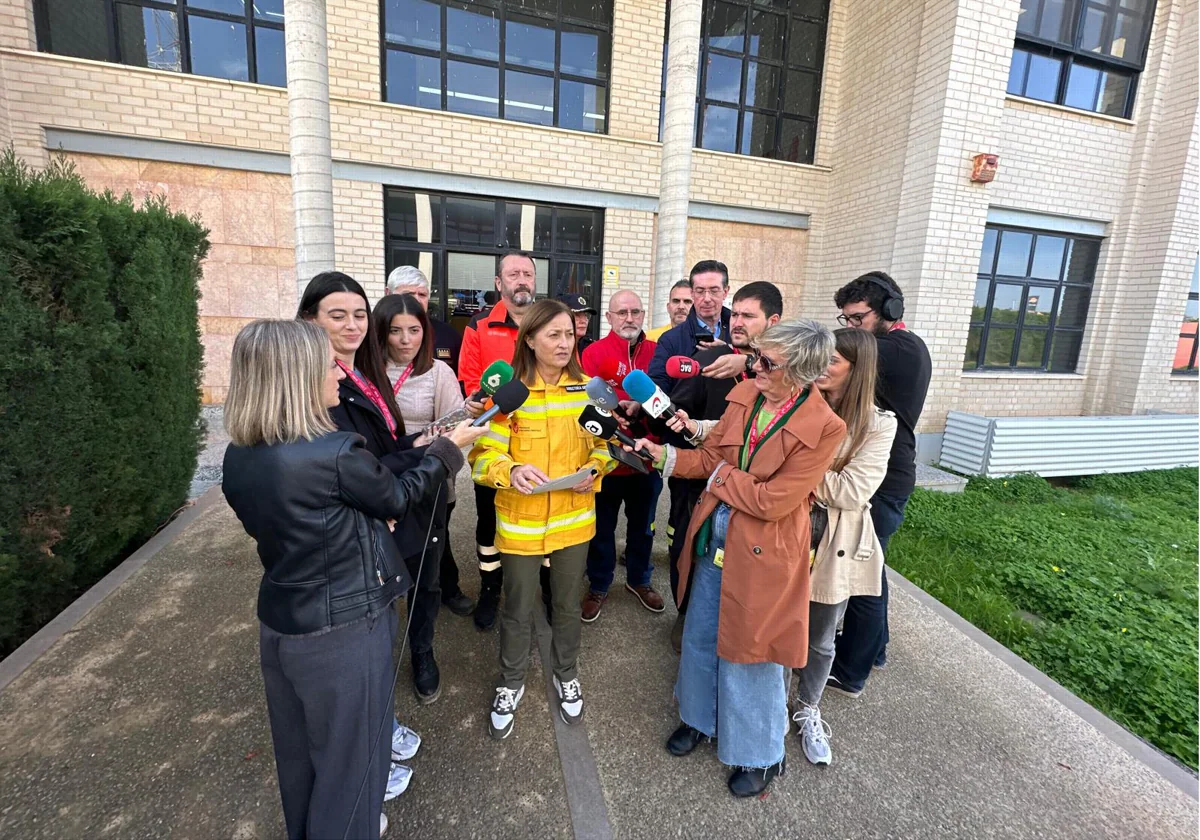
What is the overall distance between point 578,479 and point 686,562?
636mm

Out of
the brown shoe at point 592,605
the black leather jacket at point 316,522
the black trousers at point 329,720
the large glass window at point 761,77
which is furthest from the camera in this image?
the large glass window at point 761,77

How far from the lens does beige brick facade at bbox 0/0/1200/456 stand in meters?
7.16

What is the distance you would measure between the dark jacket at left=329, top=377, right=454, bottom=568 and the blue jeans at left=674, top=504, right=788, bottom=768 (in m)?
1.21

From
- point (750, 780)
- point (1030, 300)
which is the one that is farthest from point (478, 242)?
point (1030, 300)

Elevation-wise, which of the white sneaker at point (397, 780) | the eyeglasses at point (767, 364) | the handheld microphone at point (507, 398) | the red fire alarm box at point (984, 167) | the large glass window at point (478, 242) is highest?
the red fire alarm box at point (984, 167)

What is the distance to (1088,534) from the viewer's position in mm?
5590

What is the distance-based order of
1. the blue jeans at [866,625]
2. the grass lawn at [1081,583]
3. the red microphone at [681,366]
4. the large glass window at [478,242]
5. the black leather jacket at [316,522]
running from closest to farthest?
the black leather jacket at [316,522], the blue jeans at [866,625], the red microphone at [681,366], the grass lawn at [1081,583], the large glass window at [478,242]

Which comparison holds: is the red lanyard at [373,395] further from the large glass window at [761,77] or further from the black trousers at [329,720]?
the large glass window at [761,77]

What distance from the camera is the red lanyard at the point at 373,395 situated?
2260mm

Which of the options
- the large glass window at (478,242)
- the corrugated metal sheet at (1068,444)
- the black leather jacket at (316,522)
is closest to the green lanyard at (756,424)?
the black leather jacket at (316,522)

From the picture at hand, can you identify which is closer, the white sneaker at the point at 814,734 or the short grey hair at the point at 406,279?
the white sneaker at the point at 814,734

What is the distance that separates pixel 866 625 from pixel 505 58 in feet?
30.5

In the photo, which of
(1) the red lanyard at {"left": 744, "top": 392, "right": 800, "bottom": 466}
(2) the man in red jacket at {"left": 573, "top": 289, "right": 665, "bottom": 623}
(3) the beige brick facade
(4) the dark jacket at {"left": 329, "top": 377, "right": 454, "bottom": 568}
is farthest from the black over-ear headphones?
(3) the beige brick facade

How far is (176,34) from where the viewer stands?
293 inches
